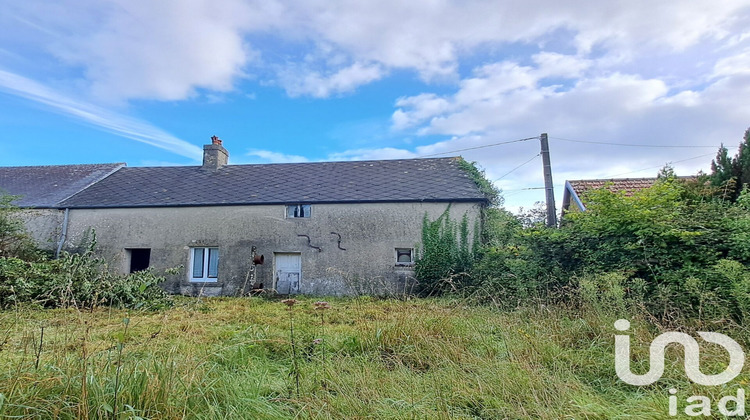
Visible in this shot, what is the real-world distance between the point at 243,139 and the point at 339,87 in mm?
6516

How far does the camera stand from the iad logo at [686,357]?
296 cm

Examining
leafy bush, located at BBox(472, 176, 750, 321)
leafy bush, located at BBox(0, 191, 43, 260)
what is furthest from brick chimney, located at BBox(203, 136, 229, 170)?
leafy bush, located at BBox(472, 176, 750, 321)

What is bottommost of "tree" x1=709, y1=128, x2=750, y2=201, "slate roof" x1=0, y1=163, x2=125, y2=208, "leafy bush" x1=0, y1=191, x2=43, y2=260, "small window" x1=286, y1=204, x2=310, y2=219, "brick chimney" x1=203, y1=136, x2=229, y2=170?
"leafy bush" x1=0, y1=191, x2=43, y2=260

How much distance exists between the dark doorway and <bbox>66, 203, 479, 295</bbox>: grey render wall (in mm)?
335

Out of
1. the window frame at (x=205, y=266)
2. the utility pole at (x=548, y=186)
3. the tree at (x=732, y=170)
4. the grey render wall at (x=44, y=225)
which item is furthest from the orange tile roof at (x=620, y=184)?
the grey render wall at (x=44, y=225)

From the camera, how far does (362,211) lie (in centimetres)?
1227

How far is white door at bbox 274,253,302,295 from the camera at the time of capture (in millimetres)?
12312

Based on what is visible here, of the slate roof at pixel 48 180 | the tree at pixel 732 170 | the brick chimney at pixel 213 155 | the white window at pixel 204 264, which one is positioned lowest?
the white window at pixel 204 264

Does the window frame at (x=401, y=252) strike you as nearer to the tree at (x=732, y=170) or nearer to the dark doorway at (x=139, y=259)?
the tree at (x=732, y=170)

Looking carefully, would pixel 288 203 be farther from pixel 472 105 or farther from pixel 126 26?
pixel 472 105

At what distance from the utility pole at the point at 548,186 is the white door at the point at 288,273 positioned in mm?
8877

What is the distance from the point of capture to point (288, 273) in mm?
12422

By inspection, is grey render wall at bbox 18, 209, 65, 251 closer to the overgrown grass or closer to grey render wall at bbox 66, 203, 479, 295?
grey render wall at bbox 66, 203, 479, 295

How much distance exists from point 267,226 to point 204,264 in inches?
113
